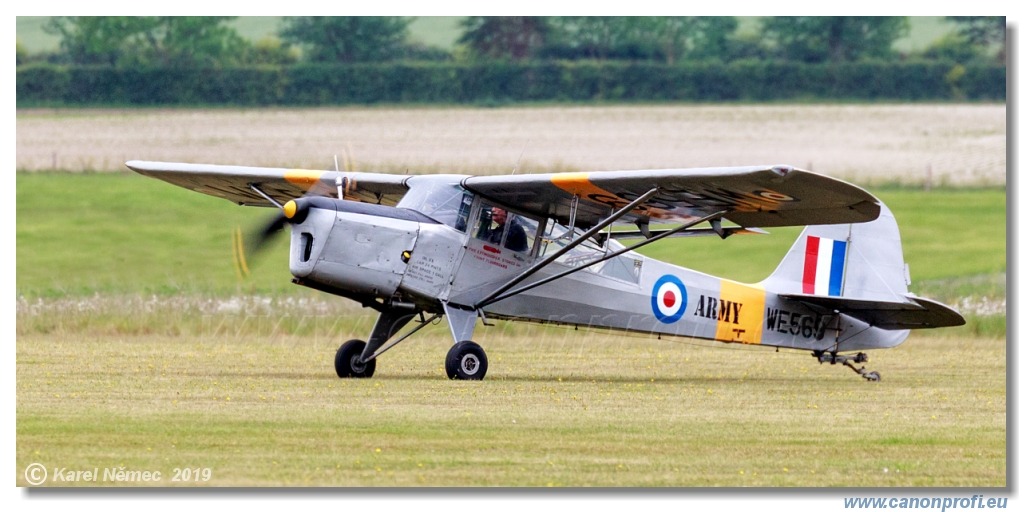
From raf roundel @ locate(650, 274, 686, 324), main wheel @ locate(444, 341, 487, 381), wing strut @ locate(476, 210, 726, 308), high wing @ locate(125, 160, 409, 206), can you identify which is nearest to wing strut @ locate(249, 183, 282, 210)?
high wing @ locate(125, 160, 409, 206)

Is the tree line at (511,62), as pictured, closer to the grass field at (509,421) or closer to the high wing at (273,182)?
the high wing at (273,182)

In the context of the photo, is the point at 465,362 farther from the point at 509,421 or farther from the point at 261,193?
the point at 261,193

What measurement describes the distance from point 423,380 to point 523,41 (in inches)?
1344

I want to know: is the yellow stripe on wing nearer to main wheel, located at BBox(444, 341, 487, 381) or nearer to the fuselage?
the fuselage

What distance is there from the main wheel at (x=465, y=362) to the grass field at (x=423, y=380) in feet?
0.84

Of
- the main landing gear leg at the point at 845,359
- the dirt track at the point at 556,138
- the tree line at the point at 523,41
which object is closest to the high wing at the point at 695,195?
the main landing gear leg at the point at 845,359

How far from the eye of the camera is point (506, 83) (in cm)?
4991

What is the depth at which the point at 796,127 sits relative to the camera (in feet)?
164

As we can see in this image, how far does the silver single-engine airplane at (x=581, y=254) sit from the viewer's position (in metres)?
15.6

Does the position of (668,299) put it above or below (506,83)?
below

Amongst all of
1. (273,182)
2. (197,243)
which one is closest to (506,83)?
(197,243)

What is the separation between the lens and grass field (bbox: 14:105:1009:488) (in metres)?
10.9

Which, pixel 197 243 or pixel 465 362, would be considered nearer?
pixel 465 362

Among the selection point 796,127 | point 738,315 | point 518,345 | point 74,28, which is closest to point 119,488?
point 738,315
